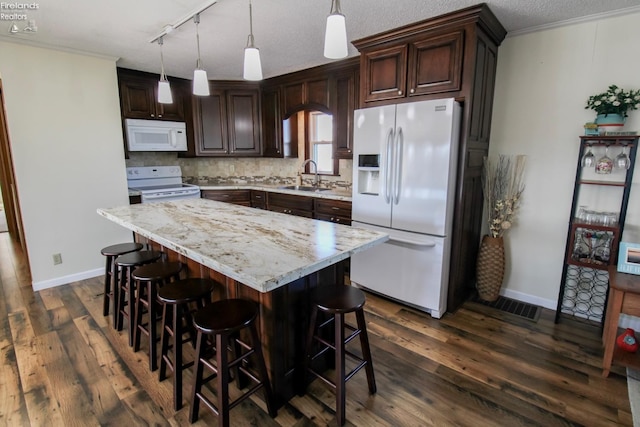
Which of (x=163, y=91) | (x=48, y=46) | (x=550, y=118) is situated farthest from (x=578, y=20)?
(x=48, y=46)

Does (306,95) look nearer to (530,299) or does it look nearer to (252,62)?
(252,62)

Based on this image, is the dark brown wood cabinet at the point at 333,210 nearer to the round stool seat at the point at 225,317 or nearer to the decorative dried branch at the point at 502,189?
the decorative dried branch at the point at 502,189

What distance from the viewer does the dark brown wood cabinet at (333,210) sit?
11.3 feet

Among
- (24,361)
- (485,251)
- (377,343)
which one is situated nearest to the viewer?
(24,361)

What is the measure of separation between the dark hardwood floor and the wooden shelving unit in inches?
7.8

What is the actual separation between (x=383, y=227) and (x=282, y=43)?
199 cm

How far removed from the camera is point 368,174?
302 centimetres

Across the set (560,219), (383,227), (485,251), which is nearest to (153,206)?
(383,227)

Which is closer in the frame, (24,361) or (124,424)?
(124,424)

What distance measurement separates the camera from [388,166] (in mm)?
2740

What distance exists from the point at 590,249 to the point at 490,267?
72 cm

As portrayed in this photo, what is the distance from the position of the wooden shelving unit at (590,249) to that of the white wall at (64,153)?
4.42 metres

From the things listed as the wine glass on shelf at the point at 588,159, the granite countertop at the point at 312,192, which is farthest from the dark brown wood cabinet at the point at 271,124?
the wine glass on shelf at the point at 588,159

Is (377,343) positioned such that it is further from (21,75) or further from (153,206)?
(21,75)
